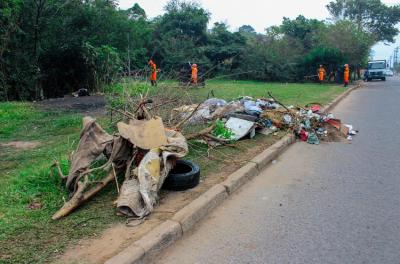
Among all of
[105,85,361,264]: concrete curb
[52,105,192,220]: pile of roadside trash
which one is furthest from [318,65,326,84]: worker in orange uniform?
[52,105,192,220]: pile of roadside trash

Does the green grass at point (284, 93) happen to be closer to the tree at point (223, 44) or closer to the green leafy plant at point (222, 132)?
the green leafy plant at point (222, 132)

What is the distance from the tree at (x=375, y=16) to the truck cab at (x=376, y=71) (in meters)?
13.6

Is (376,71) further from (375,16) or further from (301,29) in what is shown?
(375,16)

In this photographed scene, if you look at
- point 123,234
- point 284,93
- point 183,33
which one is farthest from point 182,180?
point 183,33

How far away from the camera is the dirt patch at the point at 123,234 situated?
3.38 metres

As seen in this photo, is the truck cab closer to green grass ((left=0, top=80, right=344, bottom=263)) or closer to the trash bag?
the trash bag

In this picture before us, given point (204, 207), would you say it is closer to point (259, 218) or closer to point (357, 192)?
point (259, 218)

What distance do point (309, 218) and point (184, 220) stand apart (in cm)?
148

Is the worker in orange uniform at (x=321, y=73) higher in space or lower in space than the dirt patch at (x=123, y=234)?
higher

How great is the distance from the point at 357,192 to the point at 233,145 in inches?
103

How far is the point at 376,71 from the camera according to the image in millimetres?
41125

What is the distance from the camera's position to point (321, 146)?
855 cm

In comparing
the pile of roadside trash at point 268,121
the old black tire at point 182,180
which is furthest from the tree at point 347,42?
the old black tire at point 182,180

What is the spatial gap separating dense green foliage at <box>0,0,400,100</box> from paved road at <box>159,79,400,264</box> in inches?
166
